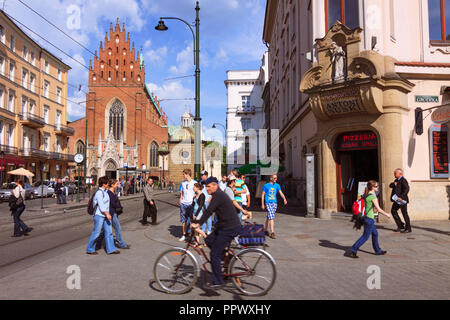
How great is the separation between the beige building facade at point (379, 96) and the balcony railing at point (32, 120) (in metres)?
34.6

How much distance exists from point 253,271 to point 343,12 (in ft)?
40.5

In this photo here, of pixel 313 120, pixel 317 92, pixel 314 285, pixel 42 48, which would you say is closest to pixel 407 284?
pixel 314 285

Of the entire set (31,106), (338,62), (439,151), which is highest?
(31,106)

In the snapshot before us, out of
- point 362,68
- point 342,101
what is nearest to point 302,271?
point 342,101

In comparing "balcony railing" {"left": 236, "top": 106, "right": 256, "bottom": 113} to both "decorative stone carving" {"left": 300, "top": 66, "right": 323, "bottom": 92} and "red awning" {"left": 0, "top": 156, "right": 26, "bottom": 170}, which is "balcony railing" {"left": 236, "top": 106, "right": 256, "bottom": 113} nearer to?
"red awning" {"left": 0, "top": 156, "right": 26, "bottom": 170}

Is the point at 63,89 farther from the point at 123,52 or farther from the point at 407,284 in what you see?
the point at 407,284

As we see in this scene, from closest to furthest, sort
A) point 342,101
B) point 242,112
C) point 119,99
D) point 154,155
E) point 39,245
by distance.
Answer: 1. point 39,245
2. point 342,101
3. point 242,112
4. point 119,99
5. point 154,155

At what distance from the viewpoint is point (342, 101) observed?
1281 cm

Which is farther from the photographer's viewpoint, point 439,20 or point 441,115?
point 439,20

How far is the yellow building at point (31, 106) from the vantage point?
34875 millimetres

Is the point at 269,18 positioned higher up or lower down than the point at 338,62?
higher up

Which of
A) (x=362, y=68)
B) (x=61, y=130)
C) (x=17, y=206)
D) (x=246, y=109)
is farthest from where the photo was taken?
(x=246, y=109)

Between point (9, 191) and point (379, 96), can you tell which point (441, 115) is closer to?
point (379, 96)

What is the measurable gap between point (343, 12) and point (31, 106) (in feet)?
125
